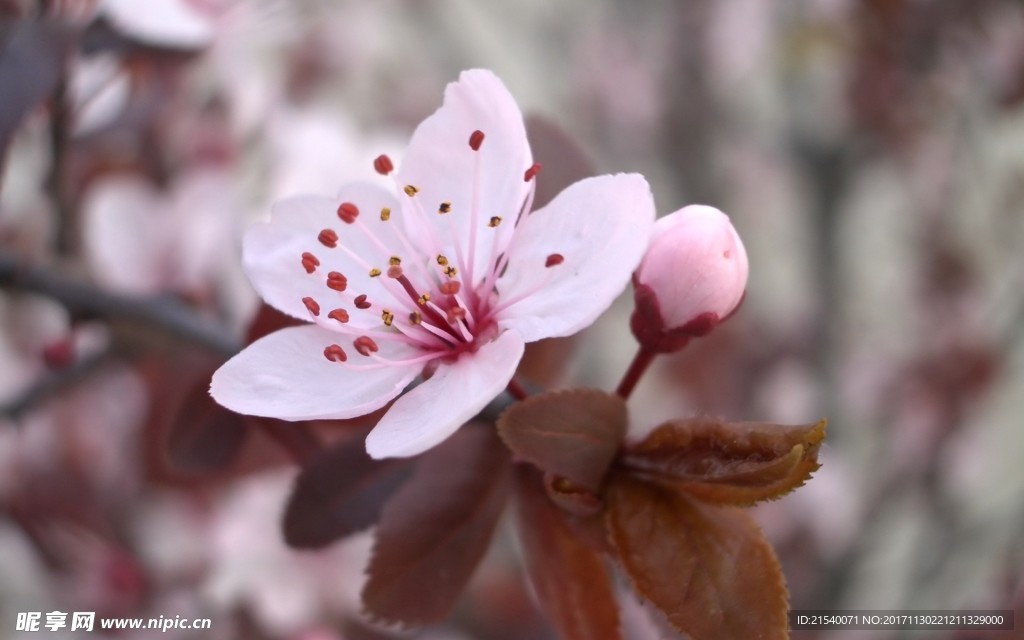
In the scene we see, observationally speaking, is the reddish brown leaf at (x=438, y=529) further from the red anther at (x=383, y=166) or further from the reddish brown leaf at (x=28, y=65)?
the reddish brown leaf at (x=28, y=65)

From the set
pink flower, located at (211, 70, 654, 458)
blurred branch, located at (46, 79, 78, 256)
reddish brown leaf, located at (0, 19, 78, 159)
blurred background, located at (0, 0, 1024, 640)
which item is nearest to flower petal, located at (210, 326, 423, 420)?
pink flower, located at (211, 70, 654, 458)

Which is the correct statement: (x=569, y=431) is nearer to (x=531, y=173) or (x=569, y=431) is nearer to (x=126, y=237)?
(x=531, y=173)

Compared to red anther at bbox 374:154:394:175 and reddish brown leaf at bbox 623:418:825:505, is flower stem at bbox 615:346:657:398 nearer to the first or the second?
reddish brown leaf at bbox 623:418:825:505

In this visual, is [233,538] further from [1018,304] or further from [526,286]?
[1018,304]

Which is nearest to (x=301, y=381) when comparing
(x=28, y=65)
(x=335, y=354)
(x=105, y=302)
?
(x=335, y=354)

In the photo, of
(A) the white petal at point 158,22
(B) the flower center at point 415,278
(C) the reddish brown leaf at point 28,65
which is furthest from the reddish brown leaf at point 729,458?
(A) the white petal at point 158,22

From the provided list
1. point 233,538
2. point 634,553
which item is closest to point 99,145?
point 233,538
